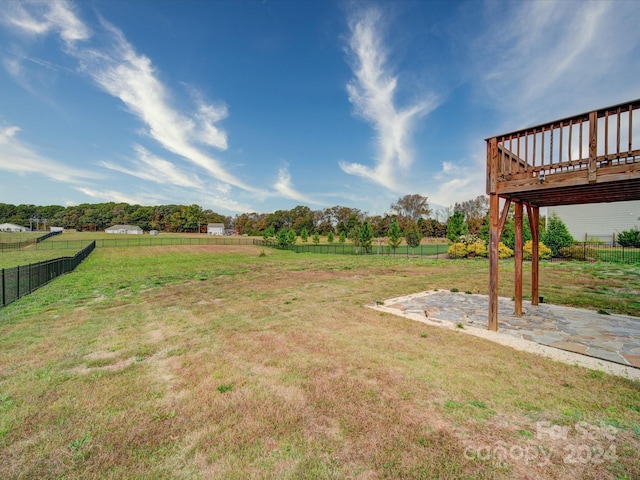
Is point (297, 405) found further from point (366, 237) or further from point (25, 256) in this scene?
point (25, 256)

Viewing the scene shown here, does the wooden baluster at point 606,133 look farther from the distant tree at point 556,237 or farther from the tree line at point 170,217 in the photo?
the tree line at point 170,217

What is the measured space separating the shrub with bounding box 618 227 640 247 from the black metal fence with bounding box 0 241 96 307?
117ft

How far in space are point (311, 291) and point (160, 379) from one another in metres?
6.35

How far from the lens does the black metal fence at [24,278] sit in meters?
7.98

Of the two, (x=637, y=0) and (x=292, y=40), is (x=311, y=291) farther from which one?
(x=292, y=40)

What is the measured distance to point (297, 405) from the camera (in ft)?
9.34

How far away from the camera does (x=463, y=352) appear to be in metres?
4.25

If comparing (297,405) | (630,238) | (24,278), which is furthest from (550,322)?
(630,238)

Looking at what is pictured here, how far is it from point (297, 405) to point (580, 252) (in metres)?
24.2

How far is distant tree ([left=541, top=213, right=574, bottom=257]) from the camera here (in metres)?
19.5

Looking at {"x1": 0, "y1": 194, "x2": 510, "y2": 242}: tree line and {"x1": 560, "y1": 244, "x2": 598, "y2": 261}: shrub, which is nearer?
{"x1": 560, "y1": 244, "x2": 598, "y2": 261}: shrub

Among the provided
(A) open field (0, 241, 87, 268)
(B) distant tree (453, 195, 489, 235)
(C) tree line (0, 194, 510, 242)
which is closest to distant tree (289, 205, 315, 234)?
(C) tree line (0, 194, 510, 242)

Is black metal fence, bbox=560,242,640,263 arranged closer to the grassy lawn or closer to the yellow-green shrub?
the yellow-green shrub

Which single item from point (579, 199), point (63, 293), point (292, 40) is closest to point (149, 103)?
point (292, 40)
